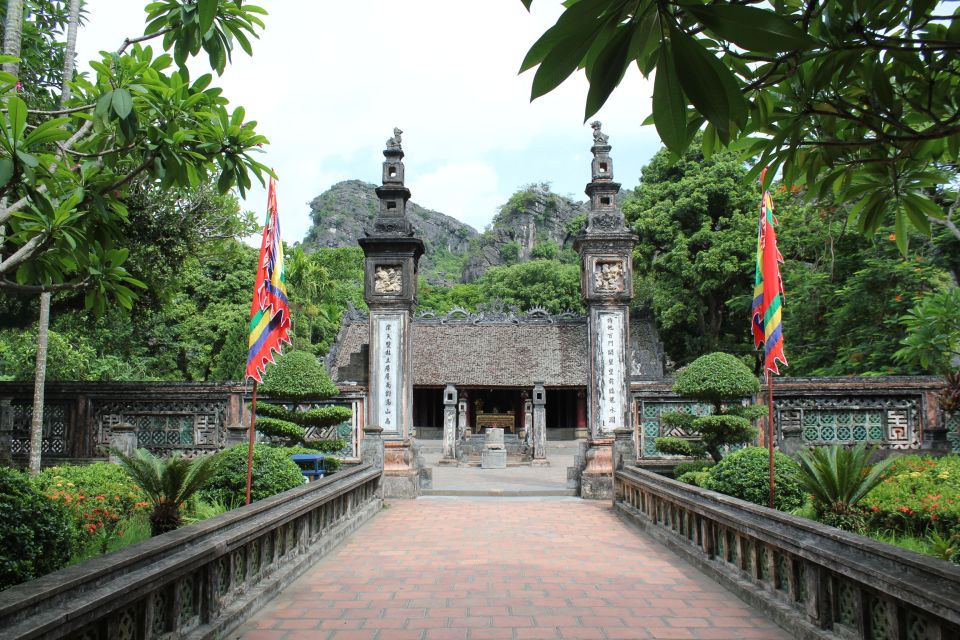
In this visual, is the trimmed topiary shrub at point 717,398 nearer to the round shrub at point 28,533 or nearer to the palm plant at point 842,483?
the palm plant at point 842,483

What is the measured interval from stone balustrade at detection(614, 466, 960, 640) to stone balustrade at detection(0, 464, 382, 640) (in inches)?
131

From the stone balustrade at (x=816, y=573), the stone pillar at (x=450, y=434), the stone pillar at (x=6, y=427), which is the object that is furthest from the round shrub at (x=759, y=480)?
the stone pillar at (x=450, y=434)

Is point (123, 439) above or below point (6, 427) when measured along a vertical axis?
below

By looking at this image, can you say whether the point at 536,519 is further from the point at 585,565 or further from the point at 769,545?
the point at 769,545

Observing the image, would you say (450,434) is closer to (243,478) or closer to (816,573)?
(243,478)

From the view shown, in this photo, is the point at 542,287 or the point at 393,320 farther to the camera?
the point at 542,287

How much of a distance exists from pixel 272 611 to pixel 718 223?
71.0 ft

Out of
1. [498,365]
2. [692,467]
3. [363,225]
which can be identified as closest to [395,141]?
[692,467]

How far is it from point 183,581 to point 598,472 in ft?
29.3

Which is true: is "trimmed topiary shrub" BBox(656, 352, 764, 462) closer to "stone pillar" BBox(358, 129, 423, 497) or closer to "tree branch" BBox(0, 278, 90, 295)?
"stone pillar" BBox(358, 129, 423, 497)

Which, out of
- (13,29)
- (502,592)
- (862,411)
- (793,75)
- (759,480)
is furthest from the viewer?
(862,411)

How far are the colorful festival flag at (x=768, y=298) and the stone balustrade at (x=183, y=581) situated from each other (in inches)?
183

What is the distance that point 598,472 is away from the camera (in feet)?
38.5

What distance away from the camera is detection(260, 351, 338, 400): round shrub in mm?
10773
